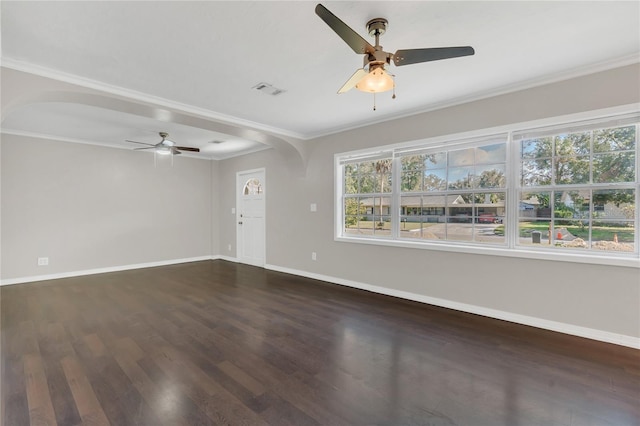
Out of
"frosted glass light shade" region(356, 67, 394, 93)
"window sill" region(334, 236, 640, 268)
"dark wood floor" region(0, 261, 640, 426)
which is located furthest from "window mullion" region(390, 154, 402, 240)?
"frosted glass light shade" region(356, 67, 394, 93)

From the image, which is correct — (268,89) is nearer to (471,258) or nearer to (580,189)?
(471,258)

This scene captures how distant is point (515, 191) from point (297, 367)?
2946 millimetres

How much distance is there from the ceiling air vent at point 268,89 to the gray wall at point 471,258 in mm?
1684

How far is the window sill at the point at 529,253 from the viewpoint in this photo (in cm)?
269

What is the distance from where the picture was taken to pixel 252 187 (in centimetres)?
663

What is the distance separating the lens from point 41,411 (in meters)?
1.79

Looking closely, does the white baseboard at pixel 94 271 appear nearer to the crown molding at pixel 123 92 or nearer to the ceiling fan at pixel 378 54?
the crown molding at pixel 123 92

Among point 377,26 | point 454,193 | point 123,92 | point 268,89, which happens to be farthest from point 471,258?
point 123,92

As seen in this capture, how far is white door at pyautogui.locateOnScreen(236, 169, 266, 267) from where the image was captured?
6340 millimetres

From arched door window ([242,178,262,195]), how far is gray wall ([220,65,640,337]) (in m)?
0.74

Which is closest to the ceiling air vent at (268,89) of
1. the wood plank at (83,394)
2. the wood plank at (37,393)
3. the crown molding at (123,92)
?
the crown molding at (123,92)

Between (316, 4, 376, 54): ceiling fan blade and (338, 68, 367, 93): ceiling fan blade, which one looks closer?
(316, 4, 376, 54): ceiling fan blade

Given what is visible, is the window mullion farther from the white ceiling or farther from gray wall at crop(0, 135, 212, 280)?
gray wall at crop(0, 135, 212, 280)

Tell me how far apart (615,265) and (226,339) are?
3683 millimetres
